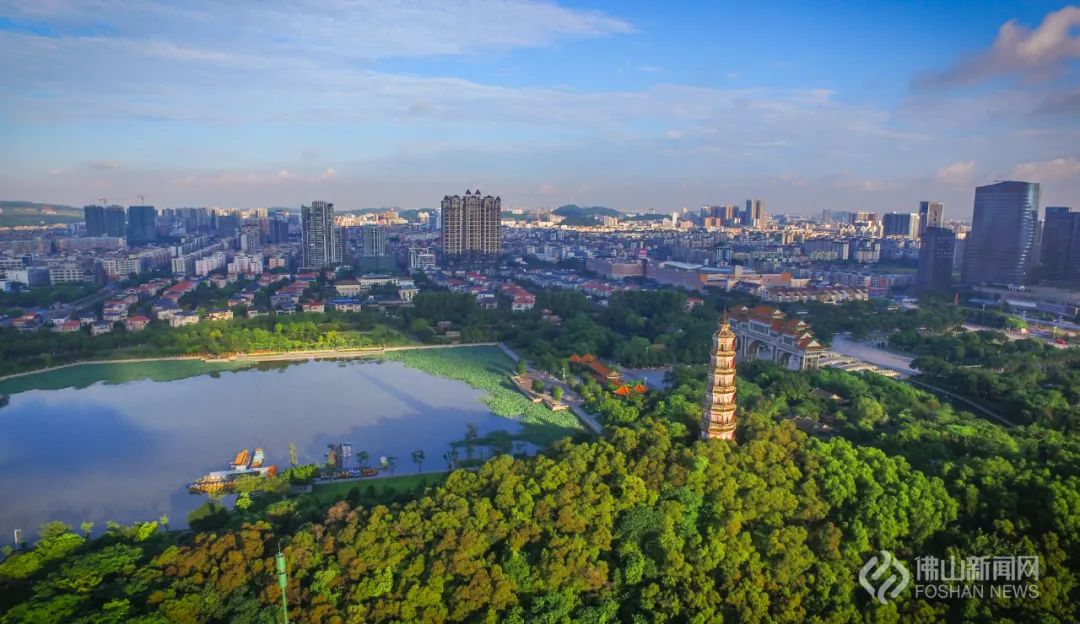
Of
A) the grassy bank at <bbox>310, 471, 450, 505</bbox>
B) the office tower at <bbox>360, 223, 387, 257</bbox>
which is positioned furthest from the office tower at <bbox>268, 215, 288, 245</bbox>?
the grassy bank at <bbox>310, 471, 450, 505</bbox>

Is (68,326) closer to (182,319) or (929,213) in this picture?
(182,319)

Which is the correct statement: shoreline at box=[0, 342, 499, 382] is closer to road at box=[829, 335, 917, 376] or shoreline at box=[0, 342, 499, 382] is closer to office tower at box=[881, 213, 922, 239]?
road at box=[829, 335, 917, 376]

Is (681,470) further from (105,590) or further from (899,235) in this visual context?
(899,235)

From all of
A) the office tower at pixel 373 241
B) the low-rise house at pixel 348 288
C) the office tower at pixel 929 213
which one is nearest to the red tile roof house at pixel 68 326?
the low-rise house at pixel 348 288

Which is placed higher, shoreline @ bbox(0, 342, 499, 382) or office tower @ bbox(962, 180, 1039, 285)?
office tower @ bbox(962, 180, 1039, 285)

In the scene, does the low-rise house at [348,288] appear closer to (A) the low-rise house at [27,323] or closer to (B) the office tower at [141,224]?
(A) the low-rise house at [27,323]

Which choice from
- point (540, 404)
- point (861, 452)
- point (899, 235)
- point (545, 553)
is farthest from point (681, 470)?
point (899, 235)
